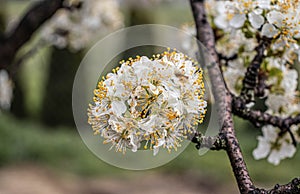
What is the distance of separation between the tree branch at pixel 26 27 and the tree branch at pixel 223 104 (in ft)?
3.60

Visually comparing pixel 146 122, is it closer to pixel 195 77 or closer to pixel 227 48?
pixel 195 77

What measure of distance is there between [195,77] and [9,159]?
6384 mm

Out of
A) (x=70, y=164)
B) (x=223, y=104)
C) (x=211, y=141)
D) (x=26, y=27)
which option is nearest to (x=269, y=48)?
(x=223, y=104)

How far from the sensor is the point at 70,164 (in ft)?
23.7

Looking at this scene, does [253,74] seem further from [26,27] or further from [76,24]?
[76,24]

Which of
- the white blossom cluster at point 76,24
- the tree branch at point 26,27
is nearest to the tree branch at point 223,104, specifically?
the tree branch at point 26,27

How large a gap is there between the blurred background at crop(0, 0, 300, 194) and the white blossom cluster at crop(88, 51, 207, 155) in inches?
159

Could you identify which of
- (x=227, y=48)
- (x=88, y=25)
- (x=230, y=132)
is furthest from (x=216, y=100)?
(x=88, y=25)

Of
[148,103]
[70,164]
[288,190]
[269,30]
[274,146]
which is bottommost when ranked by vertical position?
[288,190]

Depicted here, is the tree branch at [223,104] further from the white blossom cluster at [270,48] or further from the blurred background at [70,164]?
the blurred background at [70,164]

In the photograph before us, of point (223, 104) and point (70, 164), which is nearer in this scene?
point (223, 104)

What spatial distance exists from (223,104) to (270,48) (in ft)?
1.07

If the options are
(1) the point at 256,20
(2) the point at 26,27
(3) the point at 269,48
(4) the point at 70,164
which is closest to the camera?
(1) the point at 256,20

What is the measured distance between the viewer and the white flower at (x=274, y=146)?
164 cm
